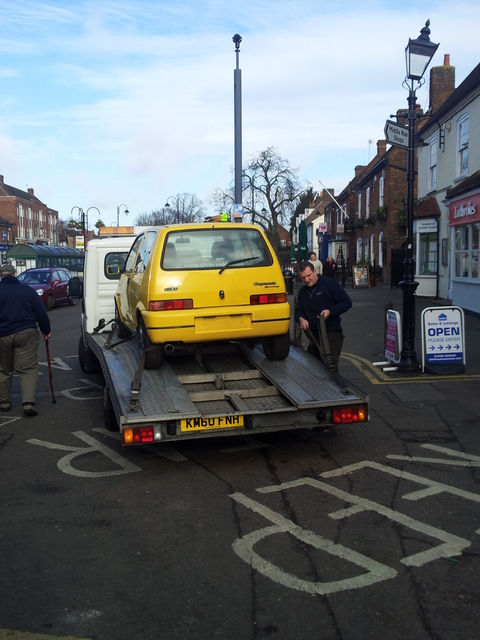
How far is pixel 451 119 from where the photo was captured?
67.5 feet

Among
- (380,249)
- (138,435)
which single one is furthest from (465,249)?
(380,249)

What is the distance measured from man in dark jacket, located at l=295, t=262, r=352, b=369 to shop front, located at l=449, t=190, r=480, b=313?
10696 mm

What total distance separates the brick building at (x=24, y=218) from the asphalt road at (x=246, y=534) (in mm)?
68960

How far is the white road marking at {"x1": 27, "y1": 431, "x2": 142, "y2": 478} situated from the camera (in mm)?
5539

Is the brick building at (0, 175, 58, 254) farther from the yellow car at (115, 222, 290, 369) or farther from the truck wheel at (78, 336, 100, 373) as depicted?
the yellow car at (115, 222, 290, 369)

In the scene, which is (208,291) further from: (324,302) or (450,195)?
(450,195)

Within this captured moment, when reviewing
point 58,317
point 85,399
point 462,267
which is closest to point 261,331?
point 85,399

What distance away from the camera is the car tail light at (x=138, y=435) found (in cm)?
500

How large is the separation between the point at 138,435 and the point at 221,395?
1.02 m

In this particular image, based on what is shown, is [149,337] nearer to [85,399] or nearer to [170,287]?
[170,287]

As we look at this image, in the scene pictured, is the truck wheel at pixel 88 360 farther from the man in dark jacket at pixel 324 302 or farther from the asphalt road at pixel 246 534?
the man in dark jacket at pixel 324 302

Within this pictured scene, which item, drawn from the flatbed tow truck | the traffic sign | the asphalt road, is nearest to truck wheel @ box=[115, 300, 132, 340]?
the flatbed tow truck

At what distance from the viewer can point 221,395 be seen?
581cm

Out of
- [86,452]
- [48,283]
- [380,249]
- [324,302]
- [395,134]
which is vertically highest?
[395,134]
